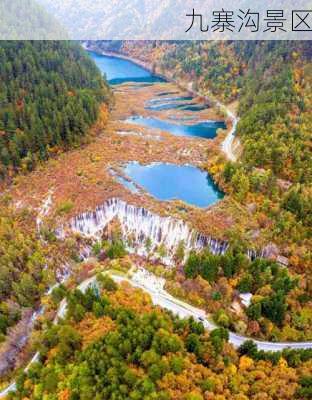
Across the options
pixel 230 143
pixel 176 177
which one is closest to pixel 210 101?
pixel 230 143

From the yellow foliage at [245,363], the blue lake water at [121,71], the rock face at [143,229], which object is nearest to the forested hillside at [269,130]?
the rock face at [143,229]

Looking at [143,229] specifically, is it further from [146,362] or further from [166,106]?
[166,106]

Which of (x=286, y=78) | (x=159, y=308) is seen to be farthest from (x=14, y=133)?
(x=286, y=78)

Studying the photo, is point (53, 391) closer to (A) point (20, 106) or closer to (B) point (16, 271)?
(B) point (16, 271)

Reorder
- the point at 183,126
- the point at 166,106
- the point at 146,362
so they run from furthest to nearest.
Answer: the point at 166,106 → the point at 183,126 → the point at 146,362

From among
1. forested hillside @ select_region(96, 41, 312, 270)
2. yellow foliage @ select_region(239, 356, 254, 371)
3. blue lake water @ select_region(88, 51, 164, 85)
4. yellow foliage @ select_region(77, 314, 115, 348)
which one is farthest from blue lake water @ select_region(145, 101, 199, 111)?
yellow foliage @ select_region(239, 356, 254, 371)

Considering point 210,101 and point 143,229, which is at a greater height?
point 210,101
